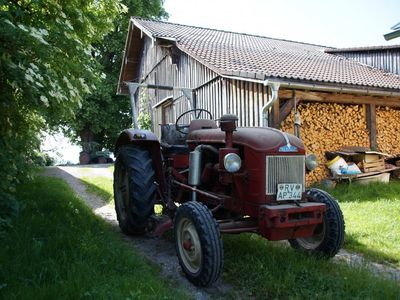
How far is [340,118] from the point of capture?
937 cm

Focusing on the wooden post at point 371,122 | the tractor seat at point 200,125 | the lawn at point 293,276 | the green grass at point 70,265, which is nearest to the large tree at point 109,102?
the wooden post at point 371,122

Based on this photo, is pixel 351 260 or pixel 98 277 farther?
pixel 351 260

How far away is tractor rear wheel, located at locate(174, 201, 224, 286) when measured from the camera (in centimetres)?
317

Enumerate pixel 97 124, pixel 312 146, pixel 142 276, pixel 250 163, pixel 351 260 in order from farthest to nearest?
pixel 97 124, pixel 312 146, pixel 351 260, pixel 250 163, pixel 142 276

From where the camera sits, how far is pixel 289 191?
3.58 m

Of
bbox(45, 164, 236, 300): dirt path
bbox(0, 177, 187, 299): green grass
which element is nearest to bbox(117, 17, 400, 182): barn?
bbox(45, 164, 236, 300): dirt path

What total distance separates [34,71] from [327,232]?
3083 mm

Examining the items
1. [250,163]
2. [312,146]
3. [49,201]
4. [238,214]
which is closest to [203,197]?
[238,214]

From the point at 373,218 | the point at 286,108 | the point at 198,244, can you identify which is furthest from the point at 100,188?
the point at 198,244

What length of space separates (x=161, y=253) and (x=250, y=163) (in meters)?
1.50

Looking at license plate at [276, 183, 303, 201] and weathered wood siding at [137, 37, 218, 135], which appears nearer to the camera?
license plate at [276, 183, 303, 201]

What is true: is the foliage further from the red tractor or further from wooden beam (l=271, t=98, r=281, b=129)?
wooden beam (l=271, t=98, r=281, b=129)

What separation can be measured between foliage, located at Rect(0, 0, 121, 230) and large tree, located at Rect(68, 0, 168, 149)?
16.2 meters

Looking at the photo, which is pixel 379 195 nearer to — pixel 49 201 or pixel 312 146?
pixel 312 146
